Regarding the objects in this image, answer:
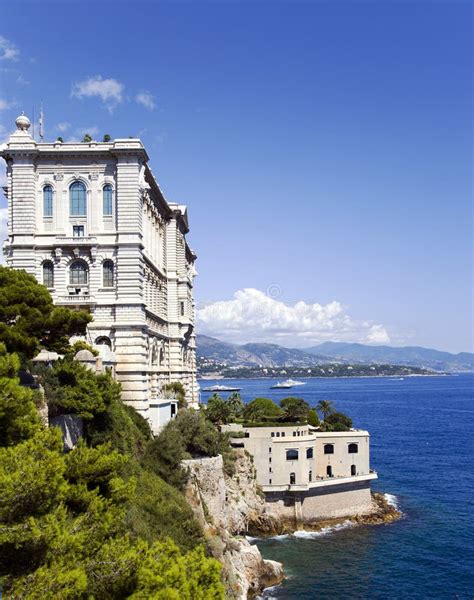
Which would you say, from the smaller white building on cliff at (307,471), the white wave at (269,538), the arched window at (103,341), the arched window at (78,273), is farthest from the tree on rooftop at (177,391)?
the arched window at (78,273)

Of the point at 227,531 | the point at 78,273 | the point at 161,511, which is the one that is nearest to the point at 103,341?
the point at 78,273

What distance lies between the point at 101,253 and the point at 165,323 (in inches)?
649

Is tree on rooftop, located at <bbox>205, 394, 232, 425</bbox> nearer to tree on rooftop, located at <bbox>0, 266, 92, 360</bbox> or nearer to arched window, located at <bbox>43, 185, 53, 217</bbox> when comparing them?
arched window, located at <bbox>43, 185, 53, 217</bbox>

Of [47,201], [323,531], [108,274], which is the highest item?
[47,201]

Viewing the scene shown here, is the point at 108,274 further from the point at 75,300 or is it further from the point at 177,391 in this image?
the point at 177,391

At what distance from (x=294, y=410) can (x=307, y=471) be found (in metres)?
13.0

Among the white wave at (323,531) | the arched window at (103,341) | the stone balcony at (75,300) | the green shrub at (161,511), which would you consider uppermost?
the stone balcony at (75,300)

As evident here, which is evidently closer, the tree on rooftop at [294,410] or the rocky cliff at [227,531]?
the rocky cliff at [227,531]

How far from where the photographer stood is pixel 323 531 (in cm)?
5834

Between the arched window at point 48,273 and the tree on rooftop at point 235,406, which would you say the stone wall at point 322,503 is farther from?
the arched window at point 48,273

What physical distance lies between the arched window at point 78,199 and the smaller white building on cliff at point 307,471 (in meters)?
26.1

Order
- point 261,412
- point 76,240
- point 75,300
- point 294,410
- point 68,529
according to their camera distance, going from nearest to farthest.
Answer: point 68,529, point 75,300, point 76,240, point 261,412, point 294,410

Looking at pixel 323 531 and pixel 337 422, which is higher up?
pixel 337 422

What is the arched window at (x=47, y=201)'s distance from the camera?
45.7 meters
